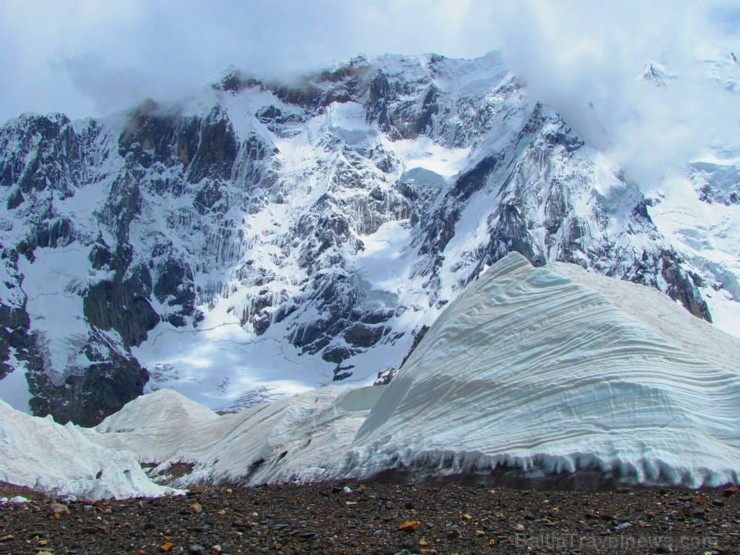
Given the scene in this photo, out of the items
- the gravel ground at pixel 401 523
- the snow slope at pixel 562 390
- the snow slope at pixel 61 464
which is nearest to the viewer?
the gravel ground at pixel 401 523

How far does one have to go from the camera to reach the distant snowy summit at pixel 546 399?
70.4ft

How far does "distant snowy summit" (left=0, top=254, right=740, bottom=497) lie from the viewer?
2145cm

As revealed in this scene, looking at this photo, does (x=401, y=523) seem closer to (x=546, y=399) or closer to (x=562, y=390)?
(x=546, y=399)

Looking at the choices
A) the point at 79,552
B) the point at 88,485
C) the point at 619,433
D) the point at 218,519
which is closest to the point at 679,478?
the point at 619,433

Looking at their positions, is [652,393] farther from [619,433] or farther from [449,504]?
[449,504]

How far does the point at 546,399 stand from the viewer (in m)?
23.5

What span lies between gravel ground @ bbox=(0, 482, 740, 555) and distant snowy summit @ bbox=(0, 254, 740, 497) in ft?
4.19

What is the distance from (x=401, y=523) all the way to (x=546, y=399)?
679 centimetres

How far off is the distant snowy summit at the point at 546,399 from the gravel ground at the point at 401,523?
128 centimetres

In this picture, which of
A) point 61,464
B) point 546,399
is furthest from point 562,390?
point 61,464

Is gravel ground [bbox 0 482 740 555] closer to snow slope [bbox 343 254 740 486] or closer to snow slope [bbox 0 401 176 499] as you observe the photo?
snow slope [bbox 343 254 740 486]

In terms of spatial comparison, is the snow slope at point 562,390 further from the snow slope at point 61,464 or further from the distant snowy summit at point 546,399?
the snow slope at point 61,464

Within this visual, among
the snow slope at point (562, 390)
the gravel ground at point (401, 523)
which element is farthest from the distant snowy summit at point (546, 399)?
the gravel ground at point (401, 523)

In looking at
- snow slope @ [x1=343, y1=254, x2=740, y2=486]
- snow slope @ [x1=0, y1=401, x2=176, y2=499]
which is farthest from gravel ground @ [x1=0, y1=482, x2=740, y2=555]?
snow slope @ [x1=0, y1=401, x2=176, y2=499]
